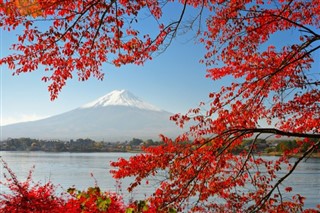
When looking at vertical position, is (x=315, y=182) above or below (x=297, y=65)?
below

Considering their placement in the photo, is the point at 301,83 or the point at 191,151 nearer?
the point at 191,151

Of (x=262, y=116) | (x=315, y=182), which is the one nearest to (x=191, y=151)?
(x=262, y=116)

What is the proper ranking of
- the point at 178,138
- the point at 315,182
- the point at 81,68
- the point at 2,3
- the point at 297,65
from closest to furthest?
1. the point at 2,3
2. the point at 81,68
3. the point at 178,138
4. the point at 297,65
5. the point at 315,182

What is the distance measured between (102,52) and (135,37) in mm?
552

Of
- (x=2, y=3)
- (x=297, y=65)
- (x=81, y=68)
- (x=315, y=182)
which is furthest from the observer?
(x=315, y=182)

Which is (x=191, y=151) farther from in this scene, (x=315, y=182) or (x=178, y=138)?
(x=315, y=182)

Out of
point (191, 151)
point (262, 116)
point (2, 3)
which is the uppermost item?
point (2, 3)

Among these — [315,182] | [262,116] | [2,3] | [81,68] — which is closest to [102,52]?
[81,68]

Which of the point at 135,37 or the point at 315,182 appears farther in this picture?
the point at 315,182

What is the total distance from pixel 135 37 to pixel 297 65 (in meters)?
2.84

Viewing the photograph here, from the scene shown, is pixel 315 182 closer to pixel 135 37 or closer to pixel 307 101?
pixel 307 101

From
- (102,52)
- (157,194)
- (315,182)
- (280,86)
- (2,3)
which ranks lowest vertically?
(315,182)

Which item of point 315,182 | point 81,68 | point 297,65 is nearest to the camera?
point 81,68

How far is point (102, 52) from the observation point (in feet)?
20.4
